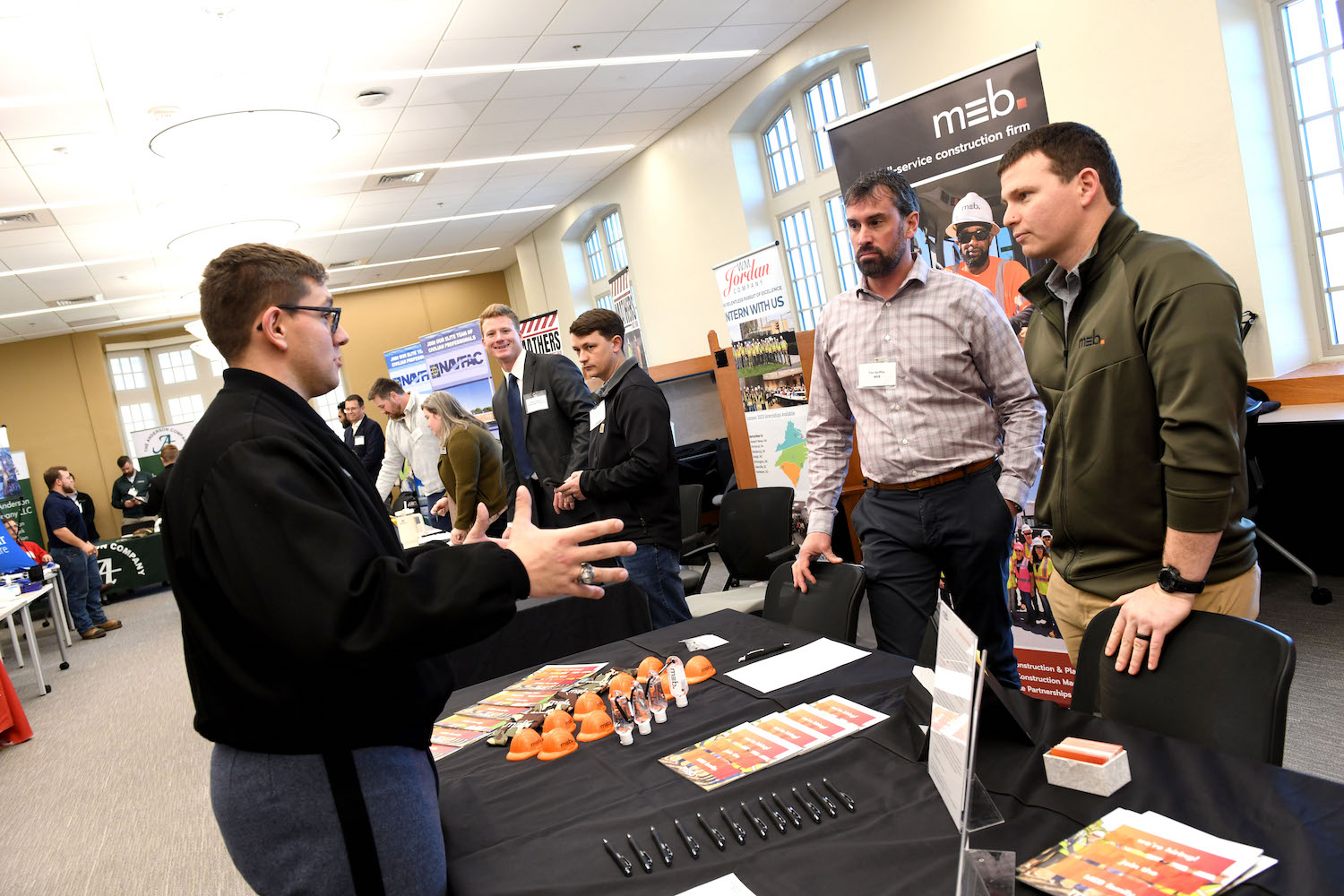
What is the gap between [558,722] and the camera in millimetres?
1754

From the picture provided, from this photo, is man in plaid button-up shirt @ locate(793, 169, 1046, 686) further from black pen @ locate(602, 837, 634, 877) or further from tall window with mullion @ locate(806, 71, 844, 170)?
tall window with mullion @ locate(806, 71, 844, 170)

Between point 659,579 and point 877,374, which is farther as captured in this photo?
point 659,579

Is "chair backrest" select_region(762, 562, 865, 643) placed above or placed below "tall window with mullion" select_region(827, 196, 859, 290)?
below

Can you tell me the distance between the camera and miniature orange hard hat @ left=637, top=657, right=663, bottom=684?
6.16 feet

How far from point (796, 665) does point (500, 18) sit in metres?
4.97

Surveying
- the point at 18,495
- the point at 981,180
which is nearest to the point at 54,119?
the point at 981,180

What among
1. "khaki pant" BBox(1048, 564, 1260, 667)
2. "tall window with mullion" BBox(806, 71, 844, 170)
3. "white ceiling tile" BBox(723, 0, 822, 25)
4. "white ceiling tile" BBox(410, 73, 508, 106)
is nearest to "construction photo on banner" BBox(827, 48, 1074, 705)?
"khaki pant" BBox(1048, 564, 1260, 667)

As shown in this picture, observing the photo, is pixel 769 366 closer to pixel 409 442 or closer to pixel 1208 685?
pixel 409 442

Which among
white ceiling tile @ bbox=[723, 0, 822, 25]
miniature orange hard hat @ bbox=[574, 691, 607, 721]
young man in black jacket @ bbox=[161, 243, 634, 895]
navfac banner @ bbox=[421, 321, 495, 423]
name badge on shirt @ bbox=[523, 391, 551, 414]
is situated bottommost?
miniature orange hard hat @ bbox=[574, 691, 607, 721]

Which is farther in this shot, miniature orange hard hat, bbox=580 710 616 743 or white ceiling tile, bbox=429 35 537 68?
white ceiling tile, bbox=429 35 537 68

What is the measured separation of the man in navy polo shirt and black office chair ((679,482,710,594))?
6277 mm

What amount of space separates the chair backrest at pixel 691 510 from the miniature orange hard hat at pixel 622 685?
2777mm

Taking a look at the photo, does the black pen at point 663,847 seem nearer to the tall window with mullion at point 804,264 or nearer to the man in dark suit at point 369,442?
the man in dark suit at point 369,442

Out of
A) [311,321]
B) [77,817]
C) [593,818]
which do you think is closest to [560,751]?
[593,818]
